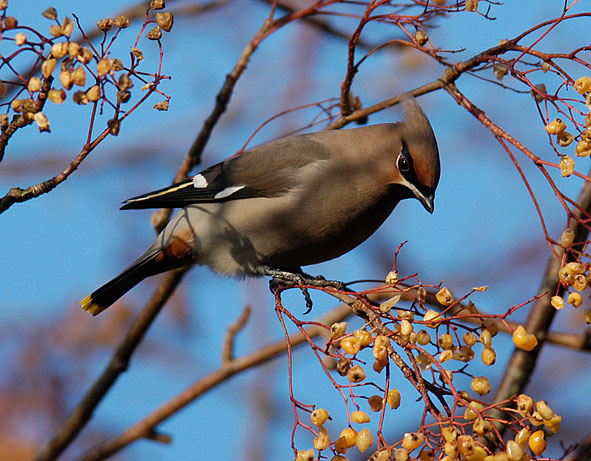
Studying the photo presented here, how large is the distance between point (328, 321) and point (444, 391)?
69.6 inches

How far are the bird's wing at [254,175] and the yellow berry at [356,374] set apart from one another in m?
1.89

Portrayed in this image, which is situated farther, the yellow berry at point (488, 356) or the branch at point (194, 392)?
the branch at point (194, 392)

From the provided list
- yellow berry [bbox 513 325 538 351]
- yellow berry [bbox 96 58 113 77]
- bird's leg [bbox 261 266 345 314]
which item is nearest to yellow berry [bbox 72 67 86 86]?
yellow berry [bbox 96 58 113 77]

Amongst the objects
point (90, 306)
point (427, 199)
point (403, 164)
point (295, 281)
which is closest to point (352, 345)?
point (295, 281)

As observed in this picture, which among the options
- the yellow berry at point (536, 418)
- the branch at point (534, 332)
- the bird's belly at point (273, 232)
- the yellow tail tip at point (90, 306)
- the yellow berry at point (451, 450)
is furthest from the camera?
the yellow tail tip at point (90, 306)

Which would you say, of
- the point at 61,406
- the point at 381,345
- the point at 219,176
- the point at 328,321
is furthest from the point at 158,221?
the point at 61,406

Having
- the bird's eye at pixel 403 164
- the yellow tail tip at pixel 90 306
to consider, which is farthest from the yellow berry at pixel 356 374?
the yellow tail tip at pixel 90 306

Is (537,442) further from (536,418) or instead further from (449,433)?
(449,433)

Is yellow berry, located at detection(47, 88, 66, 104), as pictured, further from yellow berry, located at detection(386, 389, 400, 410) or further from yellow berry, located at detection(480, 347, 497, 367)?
yellow berry, located at detection(480, 347, 497, 367)

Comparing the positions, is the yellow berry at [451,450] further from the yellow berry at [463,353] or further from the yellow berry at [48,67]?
the yellow berry at [48,67]

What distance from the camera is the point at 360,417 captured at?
2.08 meters

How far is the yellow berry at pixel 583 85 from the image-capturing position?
89.0 inches

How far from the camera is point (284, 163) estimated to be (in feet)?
13.2

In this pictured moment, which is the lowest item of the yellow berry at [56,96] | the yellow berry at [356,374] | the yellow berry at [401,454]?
the yellow berry at [401,454]
